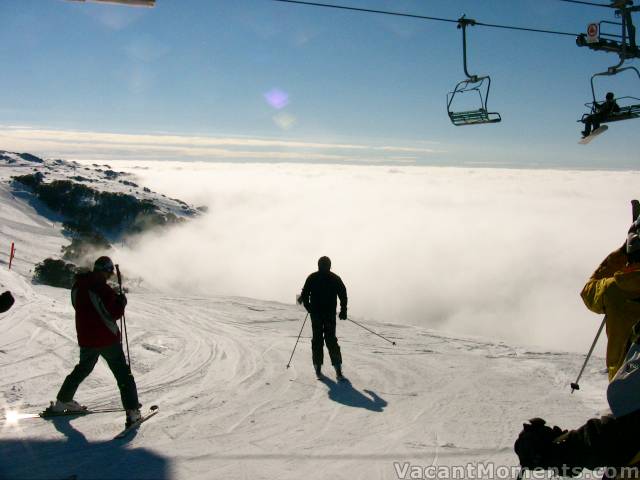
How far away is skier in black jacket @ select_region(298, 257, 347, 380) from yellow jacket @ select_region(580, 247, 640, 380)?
187 inches

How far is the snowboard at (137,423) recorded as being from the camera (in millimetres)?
5008

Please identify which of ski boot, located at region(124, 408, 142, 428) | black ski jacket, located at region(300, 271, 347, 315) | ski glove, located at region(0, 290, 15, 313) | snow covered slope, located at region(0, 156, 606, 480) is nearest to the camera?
ski glove, located at region(0, 290, 15, 313)

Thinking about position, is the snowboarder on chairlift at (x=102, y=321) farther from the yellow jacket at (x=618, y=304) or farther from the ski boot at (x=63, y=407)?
the yellow jacket at (x=618, y=304)

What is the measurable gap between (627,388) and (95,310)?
5003 millimetres

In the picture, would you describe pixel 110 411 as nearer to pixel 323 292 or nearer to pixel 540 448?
pixel 323 292

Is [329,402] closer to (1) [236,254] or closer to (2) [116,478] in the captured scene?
(2) [116,478]

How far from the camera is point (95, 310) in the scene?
5148mm

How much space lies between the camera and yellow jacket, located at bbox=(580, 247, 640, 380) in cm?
289

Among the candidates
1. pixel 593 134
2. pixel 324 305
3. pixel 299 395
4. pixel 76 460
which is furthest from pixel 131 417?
pixel 593 134

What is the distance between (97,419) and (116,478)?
1542 mm

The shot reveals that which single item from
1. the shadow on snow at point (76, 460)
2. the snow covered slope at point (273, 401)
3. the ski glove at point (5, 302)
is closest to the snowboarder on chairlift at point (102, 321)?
the snow covered slope at point (273, 401)

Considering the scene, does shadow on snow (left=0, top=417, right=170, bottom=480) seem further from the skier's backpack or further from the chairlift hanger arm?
the chairlift hanger arm

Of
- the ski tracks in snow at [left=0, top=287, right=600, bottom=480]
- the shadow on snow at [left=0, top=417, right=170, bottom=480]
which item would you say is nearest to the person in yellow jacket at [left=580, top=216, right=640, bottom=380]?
the ski tracks in snow at [left=0, top=287, right=600, bottom=480]

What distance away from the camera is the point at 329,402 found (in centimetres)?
661
